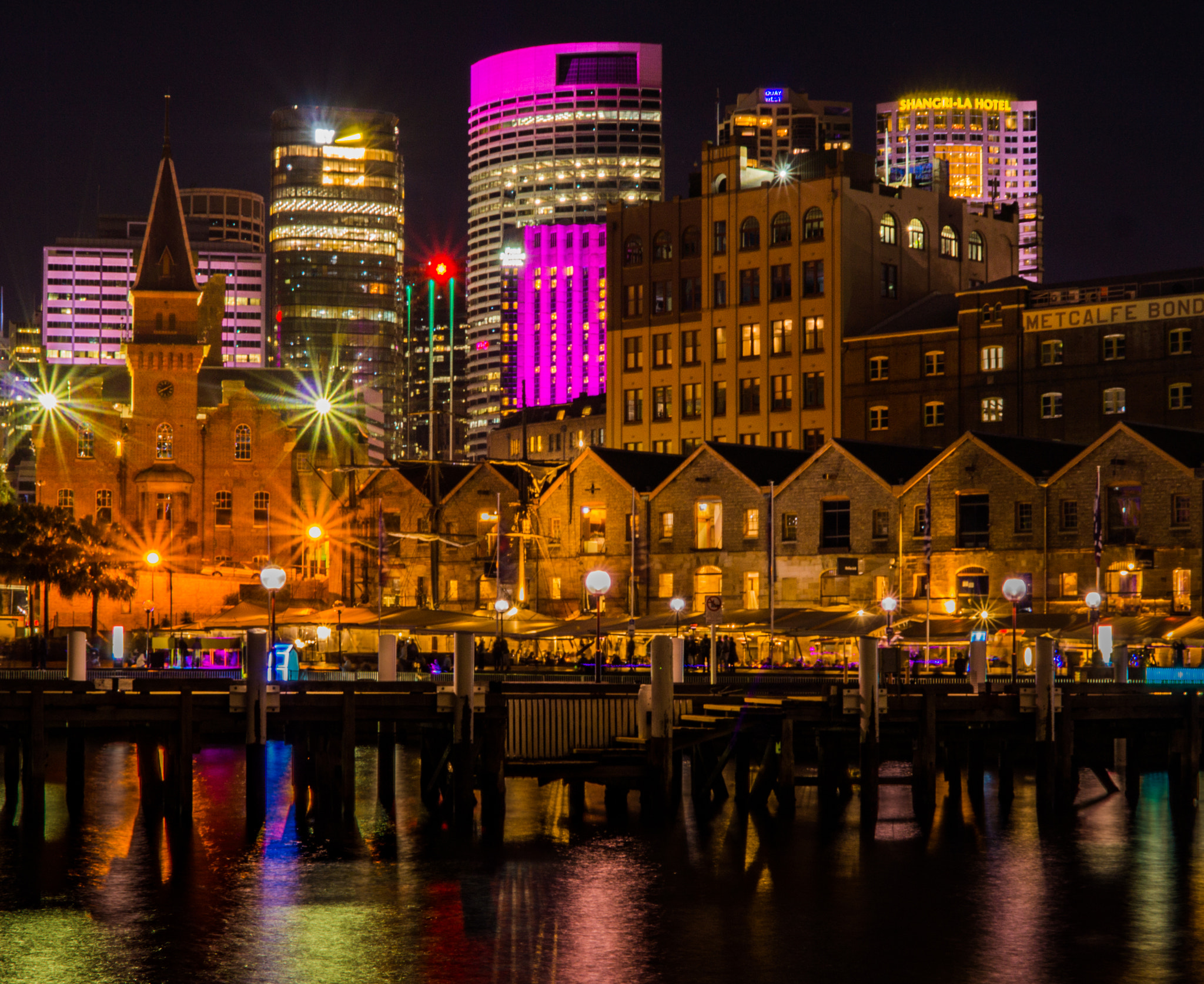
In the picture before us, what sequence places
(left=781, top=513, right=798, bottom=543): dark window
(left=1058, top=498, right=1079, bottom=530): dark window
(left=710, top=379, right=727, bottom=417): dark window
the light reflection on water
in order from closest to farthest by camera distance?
the light reflection on water, (left=1058, top=498, right=1079, bottom=530): dark window, (left=781, top=513, right=798, bottom=543): dark window, (left=710, top=379, right=727, bottom=417): dark window

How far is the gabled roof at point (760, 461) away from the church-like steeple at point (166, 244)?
175 ft

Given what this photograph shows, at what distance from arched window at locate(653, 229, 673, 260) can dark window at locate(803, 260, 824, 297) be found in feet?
42.0

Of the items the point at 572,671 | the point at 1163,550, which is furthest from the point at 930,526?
the point at 572,671

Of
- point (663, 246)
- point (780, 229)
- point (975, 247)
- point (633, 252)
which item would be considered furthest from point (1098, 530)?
point (633, 252)

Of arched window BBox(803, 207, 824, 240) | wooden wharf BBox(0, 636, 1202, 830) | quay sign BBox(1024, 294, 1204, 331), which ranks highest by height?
arched window BBox(803, 207, 824, 240)

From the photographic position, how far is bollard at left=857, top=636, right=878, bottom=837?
4375cm

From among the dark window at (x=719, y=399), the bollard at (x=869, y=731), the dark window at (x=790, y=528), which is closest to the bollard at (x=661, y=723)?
the bollard at (x=869, y=731)

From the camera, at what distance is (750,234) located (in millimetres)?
134125

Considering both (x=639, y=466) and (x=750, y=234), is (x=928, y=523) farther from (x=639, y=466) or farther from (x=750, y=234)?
(x=750, y=234)

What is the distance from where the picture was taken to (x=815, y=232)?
428 feet

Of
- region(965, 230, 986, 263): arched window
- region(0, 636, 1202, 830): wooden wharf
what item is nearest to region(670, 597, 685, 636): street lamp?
region(0, 636, 1202, 830): wooden wharf

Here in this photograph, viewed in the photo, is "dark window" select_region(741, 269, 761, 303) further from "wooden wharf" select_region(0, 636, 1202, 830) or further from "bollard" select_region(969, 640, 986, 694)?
"wooden wharf" select_region(0, 636, 1202, 830)

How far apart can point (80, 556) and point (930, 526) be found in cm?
4985

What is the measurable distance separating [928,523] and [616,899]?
177ft
